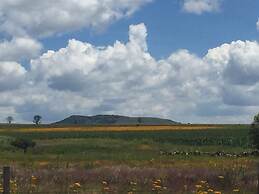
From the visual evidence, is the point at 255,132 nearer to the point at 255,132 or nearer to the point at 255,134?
the point at 255,132

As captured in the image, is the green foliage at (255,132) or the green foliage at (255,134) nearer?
the green foliage at (255,134)

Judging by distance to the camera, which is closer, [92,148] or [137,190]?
[137,190]

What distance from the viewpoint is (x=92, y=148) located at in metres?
65.2

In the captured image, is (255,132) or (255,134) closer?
(255,132)

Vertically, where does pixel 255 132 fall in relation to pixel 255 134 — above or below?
above

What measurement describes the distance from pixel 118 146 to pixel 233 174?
46.3 meters

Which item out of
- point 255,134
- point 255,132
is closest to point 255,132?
point 255,132

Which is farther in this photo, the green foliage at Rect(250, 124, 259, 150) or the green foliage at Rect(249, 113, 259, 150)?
the green foliage at Rect(249, 113, 259, 150)

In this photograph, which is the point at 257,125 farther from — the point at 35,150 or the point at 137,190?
the point at 137,190

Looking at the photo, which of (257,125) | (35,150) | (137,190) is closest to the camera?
(137,190)

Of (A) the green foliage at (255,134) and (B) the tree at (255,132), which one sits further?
(B) the tree at (255,132)

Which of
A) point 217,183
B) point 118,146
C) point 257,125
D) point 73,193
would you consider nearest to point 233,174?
point 217,183

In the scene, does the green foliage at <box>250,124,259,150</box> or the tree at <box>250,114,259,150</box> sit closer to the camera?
the green foliage at <box>250,124,259,150</box>

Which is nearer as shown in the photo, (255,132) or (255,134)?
(255,132)
